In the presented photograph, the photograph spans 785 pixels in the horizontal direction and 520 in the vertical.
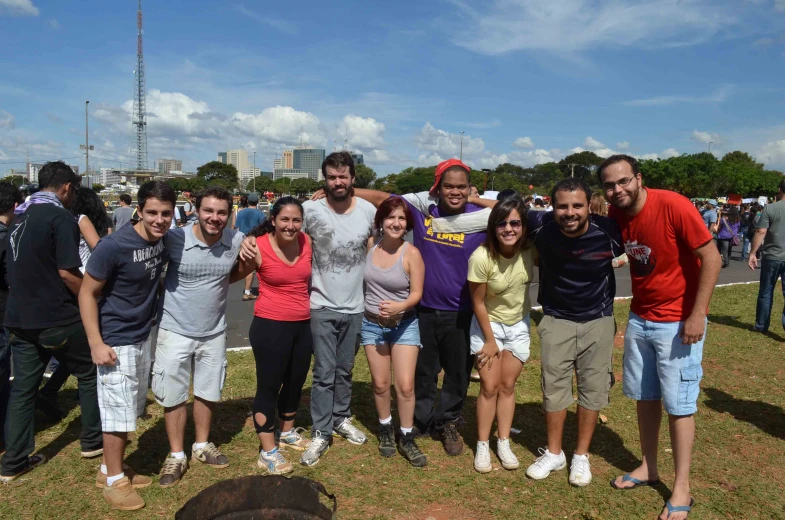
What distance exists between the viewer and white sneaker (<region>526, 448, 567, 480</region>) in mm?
3842

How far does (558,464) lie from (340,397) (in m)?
1.73

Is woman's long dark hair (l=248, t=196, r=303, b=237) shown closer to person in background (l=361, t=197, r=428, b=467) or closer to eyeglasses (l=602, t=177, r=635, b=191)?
person in background (l=361, t=197, r=428, b=467)

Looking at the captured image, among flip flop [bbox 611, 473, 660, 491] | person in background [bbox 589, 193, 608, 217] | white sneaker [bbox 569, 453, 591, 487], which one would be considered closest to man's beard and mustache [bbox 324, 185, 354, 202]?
person in background [bbox 589, 193, 608, 217]

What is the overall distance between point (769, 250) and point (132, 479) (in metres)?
8.51

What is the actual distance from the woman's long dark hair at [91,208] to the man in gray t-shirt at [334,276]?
2252 millimetres

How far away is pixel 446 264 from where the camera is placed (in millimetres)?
3971

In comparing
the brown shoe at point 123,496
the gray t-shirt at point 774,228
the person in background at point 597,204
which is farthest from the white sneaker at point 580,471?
the gray t-shirt at point 774,228

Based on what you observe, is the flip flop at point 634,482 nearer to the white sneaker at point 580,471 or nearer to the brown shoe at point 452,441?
the white sneaker at point 580,471

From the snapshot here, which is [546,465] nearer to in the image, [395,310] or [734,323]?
[395,310]

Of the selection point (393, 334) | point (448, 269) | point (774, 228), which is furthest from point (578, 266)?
point (774, 228)

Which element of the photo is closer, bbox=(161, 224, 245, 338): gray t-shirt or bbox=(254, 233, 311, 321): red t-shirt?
bbox=(161, 224, 245, 338): gray t-shirt

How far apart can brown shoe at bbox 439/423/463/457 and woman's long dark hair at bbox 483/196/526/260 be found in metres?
1.49

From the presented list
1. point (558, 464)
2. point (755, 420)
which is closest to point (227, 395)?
point (558, 464)

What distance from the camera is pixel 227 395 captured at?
541 cm
